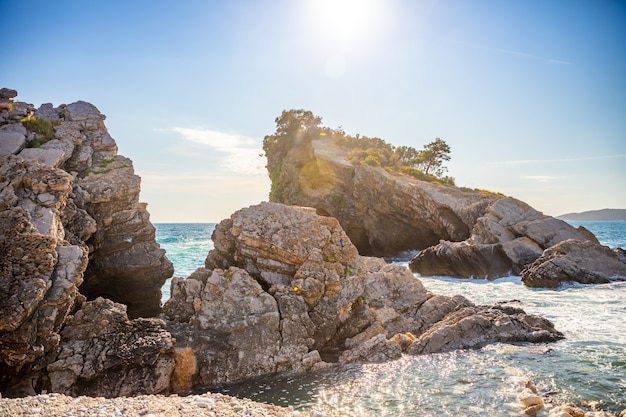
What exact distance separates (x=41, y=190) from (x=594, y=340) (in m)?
19.8

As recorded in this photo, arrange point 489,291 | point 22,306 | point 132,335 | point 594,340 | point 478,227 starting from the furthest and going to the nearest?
point 478,227
point 489,291
point 594,340
point 132,335
point 22,306

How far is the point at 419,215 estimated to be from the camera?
159 ft

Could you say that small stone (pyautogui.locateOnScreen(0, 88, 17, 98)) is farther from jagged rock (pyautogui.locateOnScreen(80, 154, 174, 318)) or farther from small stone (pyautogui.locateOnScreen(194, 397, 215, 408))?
small stone (pyautogui.locateOnScreen(194, 397, 215, 408))

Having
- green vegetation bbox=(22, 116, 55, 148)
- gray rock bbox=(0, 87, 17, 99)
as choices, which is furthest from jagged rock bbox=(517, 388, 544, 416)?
gray rock bbox=(0, 87, 17, 99)

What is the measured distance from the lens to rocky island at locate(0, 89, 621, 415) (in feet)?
35.1

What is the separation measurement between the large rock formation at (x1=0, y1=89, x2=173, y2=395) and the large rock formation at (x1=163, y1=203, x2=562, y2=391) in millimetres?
1719

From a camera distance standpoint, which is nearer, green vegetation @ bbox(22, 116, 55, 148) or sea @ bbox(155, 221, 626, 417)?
sea @ bbox(155, 221, 626, 417)

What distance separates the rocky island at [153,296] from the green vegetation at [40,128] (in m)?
0.05

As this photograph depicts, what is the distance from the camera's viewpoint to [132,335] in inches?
472

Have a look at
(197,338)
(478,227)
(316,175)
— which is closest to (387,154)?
(316,175)

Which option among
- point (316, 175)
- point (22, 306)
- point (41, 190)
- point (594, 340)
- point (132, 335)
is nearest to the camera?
point (22, 306)

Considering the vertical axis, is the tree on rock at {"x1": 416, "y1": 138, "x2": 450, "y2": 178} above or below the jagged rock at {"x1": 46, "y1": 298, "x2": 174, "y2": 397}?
above

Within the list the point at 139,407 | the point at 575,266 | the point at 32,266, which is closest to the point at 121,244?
the point at 32,266

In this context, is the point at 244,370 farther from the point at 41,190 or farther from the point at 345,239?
the point at 41,190
